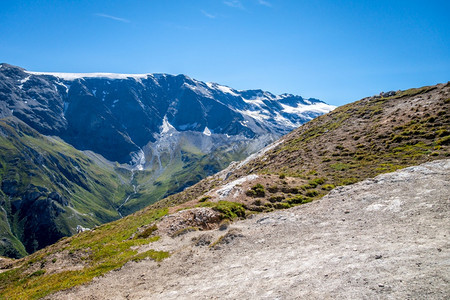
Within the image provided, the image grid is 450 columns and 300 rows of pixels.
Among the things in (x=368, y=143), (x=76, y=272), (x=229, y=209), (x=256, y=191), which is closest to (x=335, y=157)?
(x=368, y=143)

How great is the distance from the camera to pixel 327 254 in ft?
54.8

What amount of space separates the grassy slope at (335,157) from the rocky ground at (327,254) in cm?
599

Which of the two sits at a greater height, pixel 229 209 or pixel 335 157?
pixel 335 157

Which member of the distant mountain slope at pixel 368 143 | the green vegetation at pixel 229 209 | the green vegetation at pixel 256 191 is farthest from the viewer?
the distant mountain slope at pixel 368 143

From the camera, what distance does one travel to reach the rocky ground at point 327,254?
12.4 m

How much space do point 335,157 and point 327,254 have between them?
36.9 meters

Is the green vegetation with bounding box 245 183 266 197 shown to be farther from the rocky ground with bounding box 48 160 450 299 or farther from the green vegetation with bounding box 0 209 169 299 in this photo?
the green vegetation with bounding box 0 209 169 299

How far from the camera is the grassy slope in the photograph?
26.9 metres

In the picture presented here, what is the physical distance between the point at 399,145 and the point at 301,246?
117 ft

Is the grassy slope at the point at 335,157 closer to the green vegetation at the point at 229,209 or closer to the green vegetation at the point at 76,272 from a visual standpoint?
the green vegetation at the point at 76,272

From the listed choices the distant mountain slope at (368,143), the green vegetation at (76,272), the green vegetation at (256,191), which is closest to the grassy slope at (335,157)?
the distant mountain slope at (368,143)

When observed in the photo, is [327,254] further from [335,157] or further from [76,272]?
[335,157]

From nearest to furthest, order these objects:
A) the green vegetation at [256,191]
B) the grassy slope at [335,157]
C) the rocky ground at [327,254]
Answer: the rocky ground at [327,254], the grassy slope at [335,157], the green vegetation at [256,191]

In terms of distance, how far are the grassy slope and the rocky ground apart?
5.99 m
